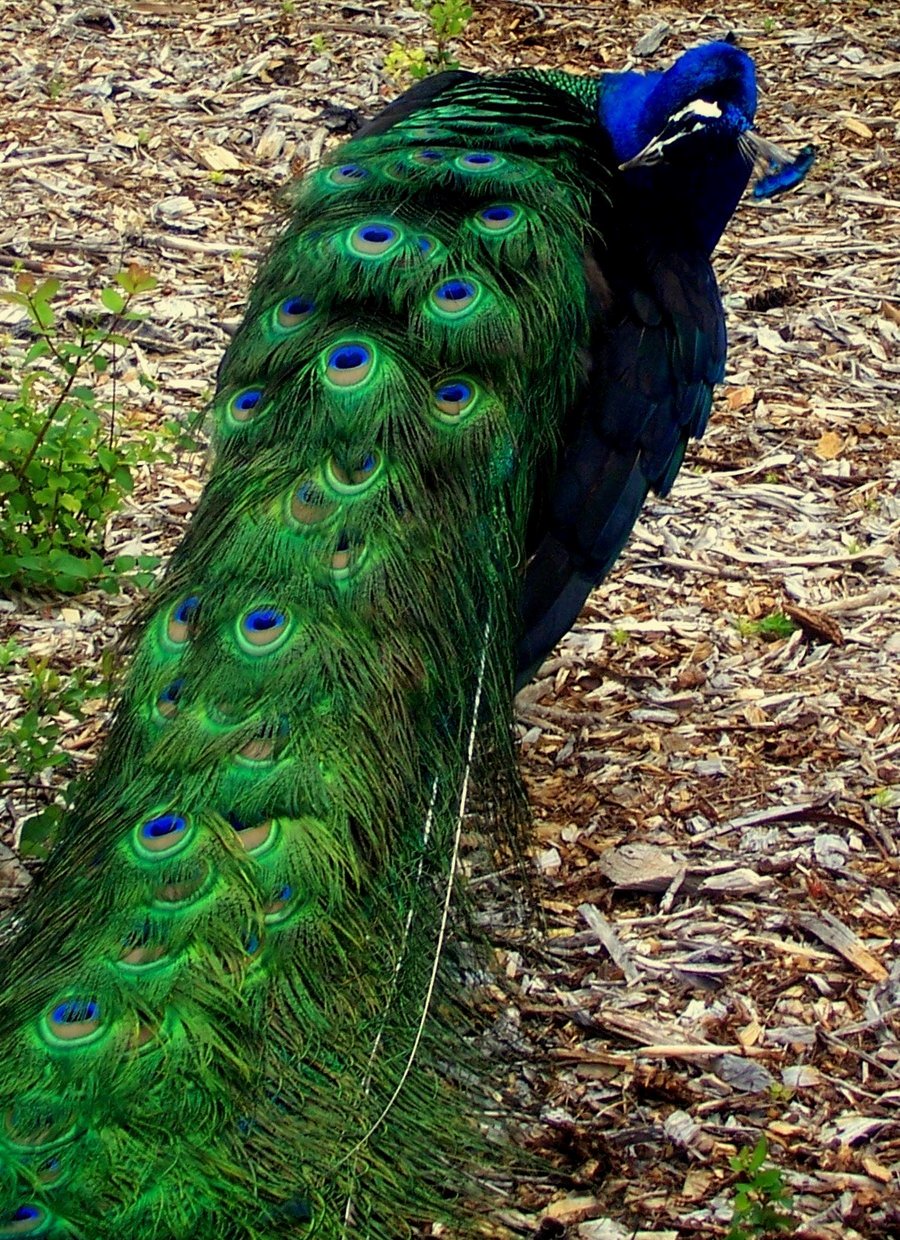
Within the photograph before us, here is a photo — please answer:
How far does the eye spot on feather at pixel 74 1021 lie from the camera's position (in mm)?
2326

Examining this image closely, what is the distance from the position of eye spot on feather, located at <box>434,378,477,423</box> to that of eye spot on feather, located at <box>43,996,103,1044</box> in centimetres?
136

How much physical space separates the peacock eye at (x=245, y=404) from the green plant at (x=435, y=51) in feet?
10.5

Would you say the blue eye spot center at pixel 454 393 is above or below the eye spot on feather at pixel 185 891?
above

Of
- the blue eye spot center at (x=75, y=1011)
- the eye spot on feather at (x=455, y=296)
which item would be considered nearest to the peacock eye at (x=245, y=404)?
the eye spot on feather at (x=455, y=296)

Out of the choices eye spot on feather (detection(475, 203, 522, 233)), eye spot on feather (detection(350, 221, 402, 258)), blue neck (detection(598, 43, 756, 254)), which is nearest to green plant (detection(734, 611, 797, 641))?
blue neck (detection(598, 43, 756, 254))

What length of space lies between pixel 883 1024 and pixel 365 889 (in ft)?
3.95

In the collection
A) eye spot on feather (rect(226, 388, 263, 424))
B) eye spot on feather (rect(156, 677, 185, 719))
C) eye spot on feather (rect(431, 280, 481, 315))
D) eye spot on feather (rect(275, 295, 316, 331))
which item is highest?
eye spot on feather (rect(431, 280, 481, 315))

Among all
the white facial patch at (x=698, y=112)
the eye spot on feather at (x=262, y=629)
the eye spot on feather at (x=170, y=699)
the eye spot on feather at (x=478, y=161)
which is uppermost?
the white facial patch at (x=698, y=112)

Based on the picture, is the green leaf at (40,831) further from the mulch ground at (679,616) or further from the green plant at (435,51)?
the green plant at (435,51)

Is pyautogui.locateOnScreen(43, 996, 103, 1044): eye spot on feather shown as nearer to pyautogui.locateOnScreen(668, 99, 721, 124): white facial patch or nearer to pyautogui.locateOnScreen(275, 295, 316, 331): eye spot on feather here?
pyautogui.locateOnScreen(275, 295, 316, 331): eye spot on feather

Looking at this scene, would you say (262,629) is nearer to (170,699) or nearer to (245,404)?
(170,699)

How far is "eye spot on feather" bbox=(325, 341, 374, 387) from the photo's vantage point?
317 centimetres

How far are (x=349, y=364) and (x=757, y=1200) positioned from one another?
5.60 feet

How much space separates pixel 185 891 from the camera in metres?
2.50
